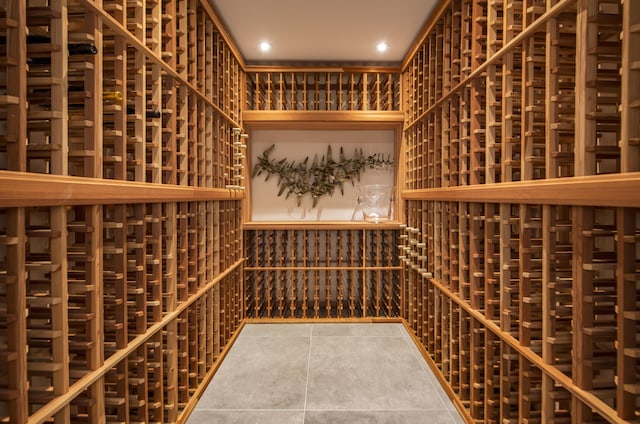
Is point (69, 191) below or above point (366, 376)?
above

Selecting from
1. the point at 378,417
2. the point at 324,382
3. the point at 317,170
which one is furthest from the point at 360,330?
the point at 317,170

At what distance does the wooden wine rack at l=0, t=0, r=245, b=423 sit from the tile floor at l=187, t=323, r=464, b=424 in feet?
0.81

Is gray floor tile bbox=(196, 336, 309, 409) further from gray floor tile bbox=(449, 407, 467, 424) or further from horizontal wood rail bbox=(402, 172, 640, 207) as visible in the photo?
horizontal wood rail bbox=(402, 172, 640, 207)

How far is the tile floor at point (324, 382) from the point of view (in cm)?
201

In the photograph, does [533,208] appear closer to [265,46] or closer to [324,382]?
[324,382]

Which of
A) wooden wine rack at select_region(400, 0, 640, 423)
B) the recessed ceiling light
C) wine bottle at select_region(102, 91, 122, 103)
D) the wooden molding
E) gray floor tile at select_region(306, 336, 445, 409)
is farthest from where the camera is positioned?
the wooden molding

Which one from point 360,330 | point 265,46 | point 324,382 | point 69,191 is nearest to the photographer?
point 69,191

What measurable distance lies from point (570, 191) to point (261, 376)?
2.13 meters

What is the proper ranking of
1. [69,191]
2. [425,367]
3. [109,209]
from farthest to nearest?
[425,367]
[109,209]
[69,191]

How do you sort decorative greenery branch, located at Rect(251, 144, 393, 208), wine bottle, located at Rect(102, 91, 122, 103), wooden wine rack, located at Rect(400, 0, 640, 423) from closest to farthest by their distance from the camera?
wooden wine rack, located at Rect(400, 0, 640, 423), wine bottle, located at Rect(102, 91, 122, 103), decorative greenery branch, located at Rect(251, 144, 393, 208)

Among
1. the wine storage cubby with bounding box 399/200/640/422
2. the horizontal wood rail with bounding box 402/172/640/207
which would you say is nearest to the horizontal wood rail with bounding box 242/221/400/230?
the wine storage cubby with bounding box 399/200/640/422

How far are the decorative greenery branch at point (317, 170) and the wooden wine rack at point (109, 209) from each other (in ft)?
3.50

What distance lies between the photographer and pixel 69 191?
102 centimetres

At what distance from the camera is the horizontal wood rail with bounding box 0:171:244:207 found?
0.83 m
